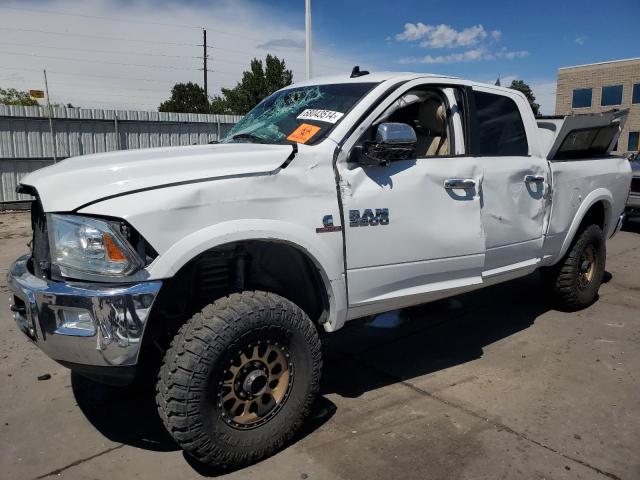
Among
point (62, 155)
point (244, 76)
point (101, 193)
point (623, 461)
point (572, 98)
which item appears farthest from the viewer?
point (572, 98)

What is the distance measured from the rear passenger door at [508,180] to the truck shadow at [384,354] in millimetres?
840

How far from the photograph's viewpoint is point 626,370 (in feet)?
13.2

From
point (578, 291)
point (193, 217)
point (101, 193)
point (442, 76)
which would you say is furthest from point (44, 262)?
point (578, 291)

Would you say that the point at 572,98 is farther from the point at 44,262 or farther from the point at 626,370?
the point at 44,262

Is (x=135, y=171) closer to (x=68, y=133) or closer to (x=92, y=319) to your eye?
(x=92, y=319)

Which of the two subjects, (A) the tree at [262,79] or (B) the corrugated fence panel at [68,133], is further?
(A) the tree at [262,79]

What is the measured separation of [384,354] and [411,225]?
1.47m

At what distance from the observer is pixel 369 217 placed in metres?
3.09

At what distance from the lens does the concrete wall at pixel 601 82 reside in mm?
37031

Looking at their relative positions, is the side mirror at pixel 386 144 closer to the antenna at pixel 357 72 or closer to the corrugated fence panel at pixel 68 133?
the antenna at pixel 357 72

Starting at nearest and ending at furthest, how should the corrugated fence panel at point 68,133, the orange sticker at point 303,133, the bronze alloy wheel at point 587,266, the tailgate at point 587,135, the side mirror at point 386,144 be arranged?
the side mirror at point 386,144 < the orange sticker at point 303,133 < the tailgate at point 587,135 < the bronze alloy wheel at point 587,266 < the corrugated fence panel at point 68,133

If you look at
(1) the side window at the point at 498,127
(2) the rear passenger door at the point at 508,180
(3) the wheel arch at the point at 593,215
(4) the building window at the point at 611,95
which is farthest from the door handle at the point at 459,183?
(4) the building window at the point at 611,95

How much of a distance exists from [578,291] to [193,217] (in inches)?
167

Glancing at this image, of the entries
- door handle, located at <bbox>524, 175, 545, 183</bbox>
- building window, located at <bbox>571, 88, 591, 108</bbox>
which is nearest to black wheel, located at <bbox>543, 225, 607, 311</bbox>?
door handle, located at <bbox>524, 175, 545, 183</bbox>
